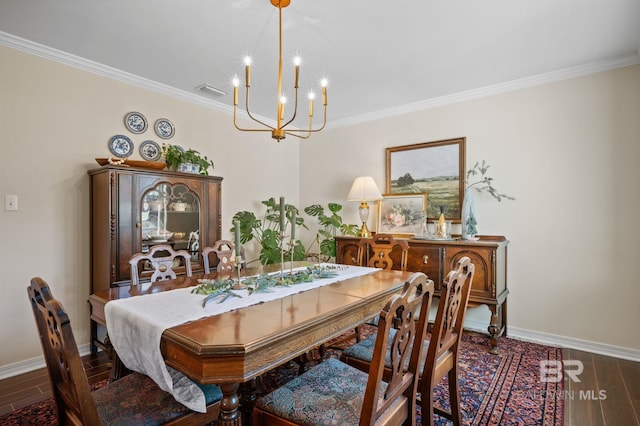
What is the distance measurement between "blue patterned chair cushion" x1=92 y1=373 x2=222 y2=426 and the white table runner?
0.05 meters

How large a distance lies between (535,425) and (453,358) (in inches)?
24.5

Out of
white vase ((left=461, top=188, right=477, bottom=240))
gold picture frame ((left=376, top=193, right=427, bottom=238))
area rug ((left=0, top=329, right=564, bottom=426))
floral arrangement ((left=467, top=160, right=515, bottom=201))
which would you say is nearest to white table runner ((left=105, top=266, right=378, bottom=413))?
area rug ((left=0, top=329, right=564, bottom=426))

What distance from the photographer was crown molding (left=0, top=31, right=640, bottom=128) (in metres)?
2.58

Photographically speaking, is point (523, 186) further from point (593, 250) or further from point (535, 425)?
point (535, 425)

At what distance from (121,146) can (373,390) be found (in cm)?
303

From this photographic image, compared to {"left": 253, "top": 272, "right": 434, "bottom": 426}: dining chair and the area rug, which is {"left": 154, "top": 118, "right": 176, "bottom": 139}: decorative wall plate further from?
{"left": 253, "top": 272, "right": 434, "bottom": 426}: dining chair

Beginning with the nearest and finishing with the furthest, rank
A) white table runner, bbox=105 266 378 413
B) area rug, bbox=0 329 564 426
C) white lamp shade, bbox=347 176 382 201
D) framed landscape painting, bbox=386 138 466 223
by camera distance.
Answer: white table runner, bbox=105 266 378 413
area rug, bbox=0 329 564 426
framed landscape painting, bbox=386 138 466 223
white lamp shade, bbox=347 176 382 201

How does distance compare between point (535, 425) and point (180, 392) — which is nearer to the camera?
point (180, 392)

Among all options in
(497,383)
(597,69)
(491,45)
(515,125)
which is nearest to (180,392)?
(497,383)

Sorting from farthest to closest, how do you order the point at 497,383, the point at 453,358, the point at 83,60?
the point at 83,60 < the point at 497,383 < the point at 453,358

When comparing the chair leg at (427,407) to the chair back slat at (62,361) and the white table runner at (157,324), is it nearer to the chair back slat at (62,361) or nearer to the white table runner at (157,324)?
the white table runner at (157,324)

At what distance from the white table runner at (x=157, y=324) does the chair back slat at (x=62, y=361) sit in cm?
23

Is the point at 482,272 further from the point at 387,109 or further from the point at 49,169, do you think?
the point at 49,169

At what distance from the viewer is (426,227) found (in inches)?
143
